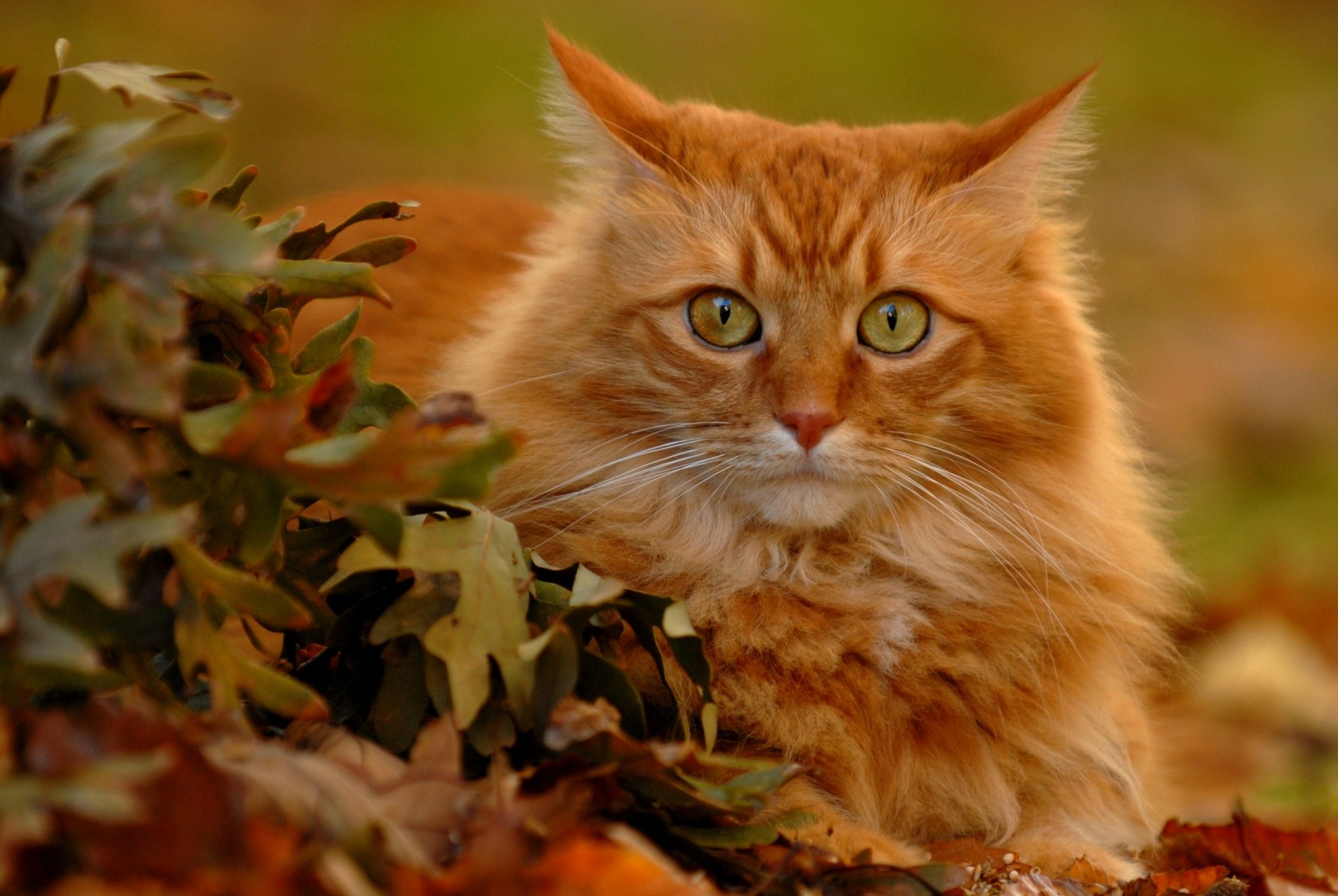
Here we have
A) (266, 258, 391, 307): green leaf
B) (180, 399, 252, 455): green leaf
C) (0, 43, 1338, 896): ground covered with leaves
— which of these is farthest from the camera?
(266, 258, 391, 307): green leaf

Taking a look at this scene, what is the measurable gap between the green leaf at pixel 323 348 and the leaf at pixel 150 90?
1.18ft

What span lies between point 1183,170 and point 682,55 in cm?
419

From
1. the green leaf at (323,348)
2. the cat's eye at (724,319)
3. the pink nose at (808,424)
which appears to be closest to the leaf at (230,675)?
the green leaf at (323,348)

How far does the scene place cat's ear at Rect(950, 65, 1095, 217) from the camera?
2.08m

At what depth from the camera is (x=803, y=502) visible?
76.5 inches

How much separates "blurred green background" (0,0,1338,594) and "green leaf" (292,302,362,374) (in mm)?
3236

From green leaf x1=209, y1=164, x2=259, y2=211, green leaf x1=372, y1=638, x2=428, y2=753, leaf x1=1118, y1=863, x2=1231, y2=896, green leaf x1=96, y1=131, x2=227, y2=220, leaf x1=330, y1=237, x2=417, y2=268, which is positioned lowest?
leaf x1=1118, y1=863, x2=1231, y2=896

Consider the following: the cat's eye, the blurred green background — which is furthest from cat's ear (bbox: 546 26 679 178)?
the blurred green background

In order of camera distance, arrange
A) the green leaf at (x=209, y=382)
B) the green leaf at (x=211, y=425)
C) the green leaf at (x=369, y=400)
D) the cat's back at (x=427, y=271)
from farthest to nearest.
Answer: the cat's back at (x=427, y=271) → the green leaf at (x=369, y=400) → the green leaf at (x=209, y=382) → the green leaf at (x=211, y=425)

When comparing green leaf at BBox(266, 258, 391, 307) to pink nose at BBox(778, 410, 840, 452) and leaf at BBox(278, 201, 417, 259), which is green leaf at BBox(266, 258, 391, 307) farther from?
pink nose at BBox(778, 410, 840, 452)

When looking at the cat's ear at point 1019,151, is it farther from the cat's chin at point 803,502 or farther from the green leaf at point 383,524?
the green leaf at point 383,524

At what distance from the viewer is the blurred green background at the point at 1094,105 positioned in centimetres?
588

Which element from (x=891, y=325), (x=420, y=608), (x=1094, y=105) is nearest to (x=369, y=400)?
(x=420, y=608)

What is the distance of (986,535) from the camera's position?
2.07 meters
